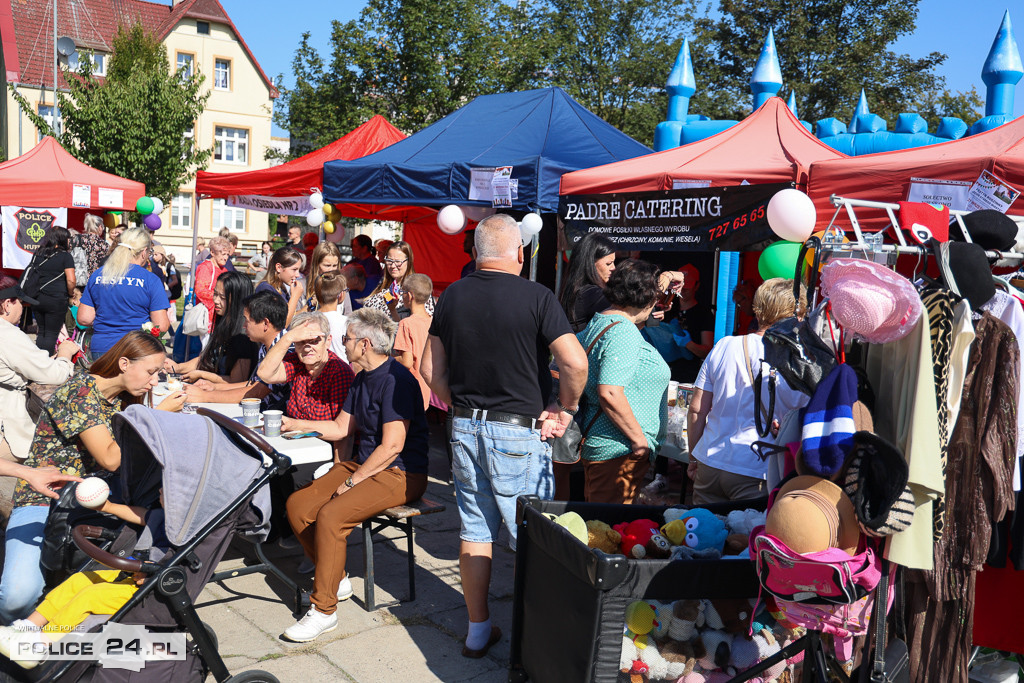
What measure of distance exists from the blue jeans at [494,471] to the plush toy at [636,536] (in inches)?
20.1

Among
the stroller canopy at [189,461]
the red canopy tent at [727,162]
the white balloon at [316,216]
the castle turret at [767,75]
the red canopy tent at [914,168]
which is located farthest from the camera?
the castle turret at [767,75]

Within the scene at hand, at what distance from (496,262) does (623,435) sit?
1017 millimetres

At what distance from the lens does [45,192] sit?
1107cm

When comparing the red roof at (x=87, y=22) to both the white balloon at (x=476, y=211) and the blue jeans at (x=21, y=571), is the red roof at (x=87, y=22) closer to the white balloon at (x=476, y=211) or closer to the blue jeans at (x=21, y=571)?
the white balloon at (x=476, y=211)

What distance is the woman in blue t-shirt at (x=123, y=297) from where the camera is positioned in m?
→ 6.10

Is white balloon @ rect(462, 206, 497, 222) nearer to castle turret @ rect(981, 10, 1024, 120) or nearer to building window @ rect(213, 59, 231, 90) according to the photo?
castle turret @ rect(981, 10, 1024, 120)

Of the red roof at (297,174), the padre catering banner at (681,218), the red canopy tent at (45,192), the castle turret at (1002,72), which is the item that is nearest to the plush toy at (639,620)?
the padre catering banner at (681,218)

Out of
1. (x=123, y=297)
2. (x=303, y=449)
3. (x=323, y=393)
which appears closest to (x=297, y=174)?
(x=123, y=297)

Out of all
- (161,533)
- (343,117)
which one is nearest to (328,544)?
(161,533)

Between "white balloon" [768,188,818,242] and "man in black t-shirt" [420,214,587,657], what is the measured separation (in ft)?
3.87

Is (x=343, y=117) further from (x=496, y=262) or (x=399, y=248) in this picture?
(x=496, y=262)

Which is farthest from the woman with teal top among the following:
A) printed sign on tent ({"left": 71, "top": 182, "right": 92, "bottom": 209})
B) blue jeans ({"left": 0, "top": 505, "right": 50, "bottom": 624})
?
printed sign on tent ({"left": 71, "top": 182, "right": 92, "bottom": 209})

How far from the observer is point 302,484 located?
425 cm

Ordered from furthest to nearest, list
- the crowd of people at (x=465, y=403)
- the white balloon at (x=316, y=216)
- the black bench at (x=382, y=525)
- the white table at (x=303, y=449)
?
the white balloon at (x=316, y=216) < the black bench at (x=382, y=525) < the white table at (x=303, y=449) < the crowd of people at (x=465, y=403)
